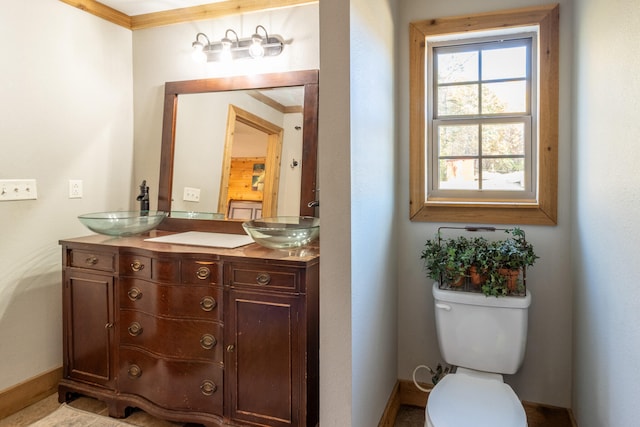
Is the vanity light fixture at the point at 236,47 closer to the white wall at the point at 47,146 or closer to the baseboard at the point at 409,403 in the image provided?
the white wall at the point at 47,146

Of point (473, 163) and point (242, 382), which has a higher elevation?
point (473, 163)

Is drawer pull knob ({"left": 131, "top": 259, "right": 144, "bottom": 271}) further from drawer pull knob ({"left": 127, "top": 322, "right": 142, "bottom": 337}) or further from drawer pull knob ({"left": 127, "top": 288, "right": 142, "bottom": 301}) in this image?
drawer pull knob ({"left": 127, "top": 322, "right": 142, "bottom": 337})

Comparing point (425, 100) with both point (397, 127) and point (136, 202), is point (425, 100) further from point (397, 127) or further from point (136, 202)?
point (136, 202)

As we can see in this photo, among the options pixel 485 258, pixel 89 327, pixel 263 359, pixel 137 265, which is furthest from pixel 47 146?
pixel 485 258

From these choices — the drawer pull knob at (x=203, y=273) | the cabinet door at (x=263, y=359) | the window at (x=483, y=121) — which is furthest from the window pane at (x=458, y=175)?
the drawer pull knob at (x=203, y=273)

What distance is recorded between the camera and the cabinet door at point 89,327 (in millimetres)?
2066

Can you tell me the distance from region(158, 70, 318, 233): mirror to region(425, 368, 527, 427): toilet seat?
111 cm

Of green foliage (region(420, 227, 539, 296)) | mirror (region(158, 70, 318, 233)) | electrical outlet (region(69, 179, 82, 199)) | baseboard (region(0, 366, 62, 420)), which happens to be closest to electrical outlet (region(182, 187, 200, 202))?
mirror (region(158, 70, 318, 233))

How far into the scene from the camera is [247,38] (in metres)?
2.39

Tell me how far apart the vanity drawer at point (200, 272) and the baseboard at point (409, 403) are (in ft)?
3.34

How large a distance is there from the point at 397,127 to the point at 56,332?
7.52ft

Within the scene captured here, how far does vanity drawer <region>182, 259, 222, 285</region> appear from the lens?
183cm

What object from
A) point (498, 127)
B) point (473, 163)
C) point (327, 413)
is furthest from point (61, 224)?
point (498, 127)

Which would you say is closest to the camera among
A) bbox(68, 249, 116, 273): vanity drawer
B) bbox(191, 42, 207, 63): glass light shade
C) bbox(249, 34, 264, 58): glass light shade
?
bbox(68, 249, 116, 273): vanity drawer
